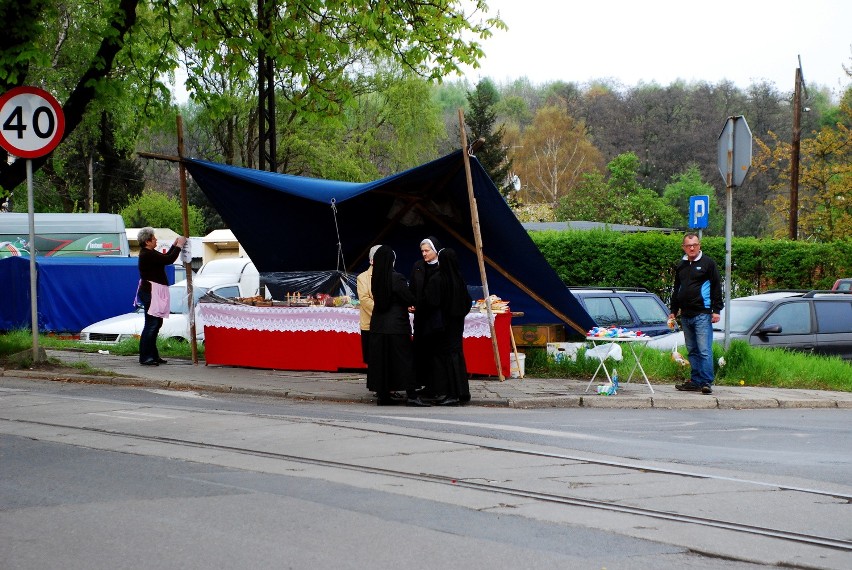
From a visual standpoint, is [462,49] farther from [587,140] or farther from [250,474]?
[587,140]

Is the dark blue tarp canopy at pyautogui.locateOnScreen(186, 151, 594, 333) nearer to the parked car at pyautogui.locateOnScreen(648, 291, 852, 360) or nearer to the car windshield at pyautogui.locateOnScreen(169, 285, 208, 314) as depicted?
the parked car at pyautogui.locateOnScreen(648, 291, 852, 360)

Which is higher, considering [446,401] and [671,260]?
[671,260]

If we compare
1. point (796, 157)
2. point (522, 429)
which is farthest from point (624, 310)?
point (796, 157)

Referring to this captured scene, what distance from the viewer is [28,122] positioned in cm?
1405

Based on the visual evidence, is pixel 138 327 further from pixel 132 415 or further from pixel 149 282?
pixel 132 415

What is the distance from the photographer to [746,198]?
3509 inches

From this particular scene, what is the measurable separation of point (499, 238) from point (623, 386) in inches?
117

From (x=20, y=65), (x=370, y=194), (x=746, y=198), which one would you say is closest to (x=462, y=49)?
(x=370, y=194)

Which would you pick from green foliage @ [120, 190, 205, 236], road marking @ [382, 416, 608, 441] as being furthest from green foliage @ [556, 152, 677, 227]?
road marking @ [382, 416, 608, 441]

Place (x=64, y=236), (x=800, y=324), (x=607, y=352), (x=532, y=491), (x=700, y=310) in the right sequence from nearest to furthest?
(x=532, y=491), (x=700, y=310), (x=607, y=352), (x=800, y=324), (x=64, y=236)

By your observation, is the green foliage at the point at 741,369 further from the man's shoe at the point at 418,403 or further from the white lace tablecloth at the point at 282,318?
the man's shoe at the point at 418,403

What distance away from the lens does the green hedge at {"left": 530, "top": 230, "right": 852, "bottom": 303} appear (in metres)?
29.6

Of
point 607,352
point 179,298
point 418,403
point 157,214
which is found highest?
point 157,214

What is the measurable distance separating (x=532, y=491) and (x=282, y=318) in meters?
9.26
